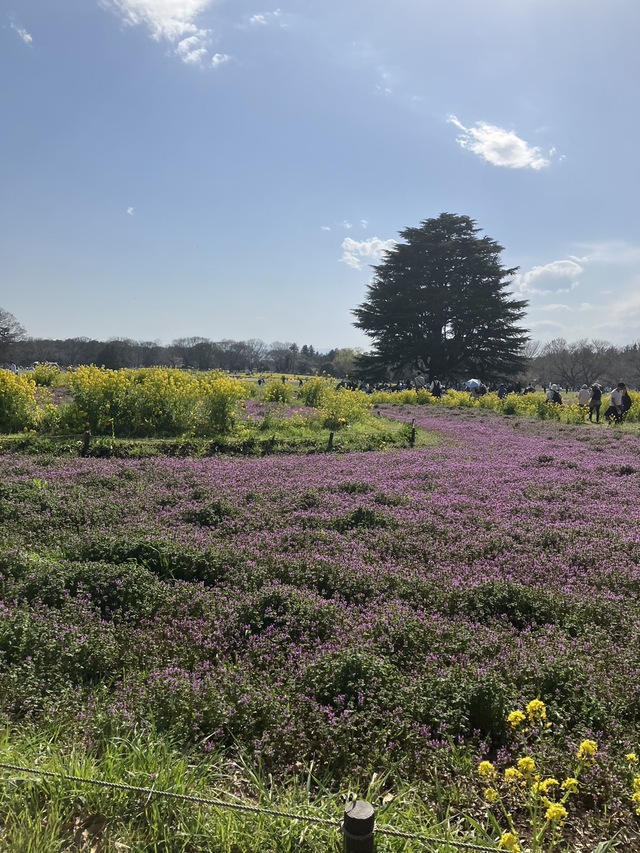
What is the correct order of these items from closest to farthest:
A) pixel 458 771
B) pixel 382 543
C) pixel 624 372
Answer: pixel 458 771
pixel 382 543
pixel 624 372

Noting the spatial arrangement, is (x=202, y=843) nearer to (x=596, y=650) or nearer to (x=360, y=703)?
(x=360, y=703)

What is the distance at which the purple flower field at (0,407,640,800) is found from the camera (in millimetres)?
3166

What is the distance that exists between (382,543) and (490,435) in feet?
41.6

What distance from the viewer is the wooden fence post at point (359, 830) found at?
1.92m

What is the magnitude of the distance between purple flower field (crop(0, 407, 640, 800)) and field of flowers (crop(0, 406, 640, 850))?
0.06 feet

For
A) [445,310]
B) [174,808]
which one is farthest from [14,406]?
[445,310]

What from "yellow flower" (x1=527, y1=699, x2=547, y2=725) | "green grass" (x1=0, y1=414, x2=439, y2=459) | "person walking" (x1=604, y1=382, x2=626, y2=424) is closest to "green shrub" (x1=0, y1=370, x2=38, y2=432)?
"green grass" (x1=0, y1=414, x2=439, y2=459)

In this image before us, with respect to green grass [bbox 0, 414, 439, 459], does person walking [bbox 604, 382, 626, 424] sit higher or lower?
higher

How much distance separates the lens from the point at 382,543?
6359 millimetres

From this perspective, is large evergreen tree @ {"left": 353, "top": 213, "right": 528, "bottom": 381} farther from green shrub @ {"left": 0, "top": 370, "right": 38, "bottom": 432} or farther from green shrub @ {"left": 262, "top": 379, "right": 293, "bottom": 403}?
green shrub @ {"left": 0, "top": 370, "right": 38, "bottom": 432}

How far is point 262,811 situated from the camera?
2240 millimetres

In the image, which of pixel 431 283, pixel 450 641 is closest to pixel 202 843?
pixel 450 641

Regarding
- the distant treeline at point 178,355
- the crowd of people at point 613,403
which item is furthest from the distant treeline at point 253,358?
the crowd of people at point 613,403

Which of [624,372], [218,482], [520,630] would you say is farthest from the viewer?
[624,372]
